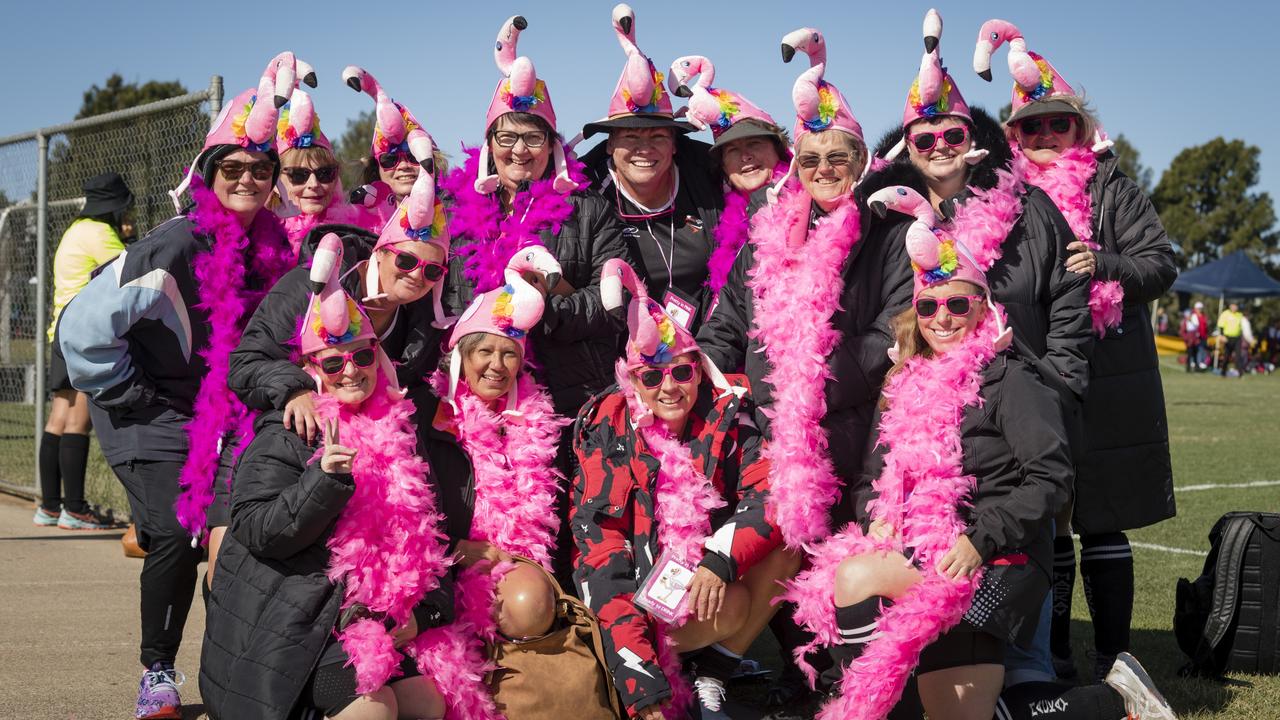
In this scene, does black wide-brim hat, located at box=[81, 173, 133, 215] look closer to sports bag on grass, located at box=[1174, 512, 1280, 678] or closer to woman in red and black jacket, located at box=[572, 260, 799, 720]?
woman in red and black jacket, located at box=[572, 260, 799, 720]

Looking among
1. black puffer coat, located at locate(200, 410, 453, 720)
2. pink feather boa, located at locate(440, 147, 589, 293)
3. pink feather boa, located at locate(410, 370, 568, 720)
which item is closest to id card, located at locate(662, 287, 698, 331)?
pink feather boa, located at locate(440, 147, 589, 293)

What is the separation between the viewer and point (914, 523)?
3359 millimetres

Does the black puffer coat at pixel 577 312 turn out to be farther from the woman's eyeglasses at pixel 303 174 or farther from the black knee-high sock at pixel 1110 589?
the black knee-high sock at pixel 1110 589

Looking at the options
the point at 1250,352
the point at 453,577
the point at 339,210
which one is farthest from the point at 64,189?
the point at 1250,352

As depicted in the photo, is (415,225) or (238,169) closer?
(415,225)

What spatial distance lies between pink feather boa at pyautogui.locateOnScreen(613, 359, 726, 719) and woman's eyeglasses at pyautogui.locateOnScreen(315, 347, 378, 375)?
916mm

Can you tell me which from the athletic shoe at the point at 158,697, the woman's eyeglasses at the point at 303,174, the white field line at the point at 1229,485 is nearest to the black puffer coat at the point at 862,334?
the woman's eyeglasses at the point at 303,174

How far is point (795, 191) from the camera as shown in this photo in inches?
157

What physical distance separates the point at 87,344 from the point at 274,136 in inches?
37.6

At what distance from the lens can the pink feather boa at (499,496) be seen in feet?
11.7

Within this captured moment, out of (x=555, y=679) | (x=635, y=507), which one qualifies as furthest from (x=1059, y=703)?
(x=555, y=679)

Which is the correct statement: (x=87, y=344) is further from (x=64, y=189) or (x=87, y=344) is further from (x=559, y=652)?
(x=64, y=189)

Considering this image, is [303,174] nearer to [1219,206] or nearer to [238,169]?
[238,169]

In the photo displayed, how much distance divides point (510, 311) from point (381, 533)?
850 millimetres
